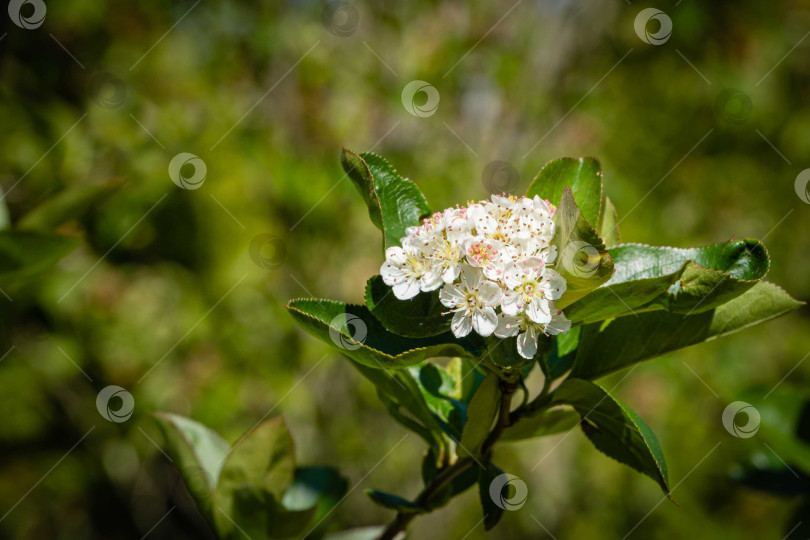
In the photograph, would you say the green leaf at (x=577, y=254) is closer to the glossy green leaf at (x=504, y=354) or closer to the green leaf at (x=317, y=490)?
the glossy green leaf at (x=504, y=354)

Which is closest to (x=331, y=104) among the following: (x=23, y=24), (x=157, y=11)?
(x=157, y=11)

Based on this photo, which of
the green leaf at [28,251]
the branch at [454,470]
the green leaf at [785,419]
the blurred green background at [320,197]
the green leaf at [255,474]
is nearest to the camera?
the branch at [454,470]

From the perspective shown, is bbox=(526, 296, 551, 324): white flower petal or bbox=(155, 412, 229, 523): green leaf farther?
bbox=(155, 412, 229, 523): green leaf

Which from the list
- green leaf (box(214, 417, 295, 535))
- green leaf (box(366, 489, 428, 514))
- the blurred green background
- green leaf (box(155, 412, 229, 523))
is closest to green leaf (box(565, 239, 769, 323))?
green leaf (box(366, 489, 428, 514))

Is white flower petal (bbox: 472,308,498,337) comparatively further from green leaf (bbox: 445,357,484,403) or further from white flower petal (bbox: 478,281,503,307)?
green leaf (bbox: 445,357,484,403)

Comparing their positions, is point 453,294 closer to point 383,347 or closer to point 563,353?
point 383,347

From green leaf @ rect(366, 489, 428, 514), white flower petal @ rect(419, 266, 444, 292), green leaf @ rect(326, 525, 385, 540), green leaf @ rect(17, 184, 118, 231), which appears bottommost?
green leaf @ rect(326, 525, 385, 540)

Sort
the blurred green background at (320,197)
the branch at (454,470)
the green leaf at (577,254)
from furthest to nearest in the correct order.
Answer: the blurred green background at (320,197)
the branch at (454,470)
the green leaf at (577,254)

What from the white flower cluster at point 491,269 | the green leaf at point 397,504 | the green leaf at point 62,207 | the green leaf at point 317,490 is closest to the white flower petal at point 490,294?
the white flower cluster at point 491,269
